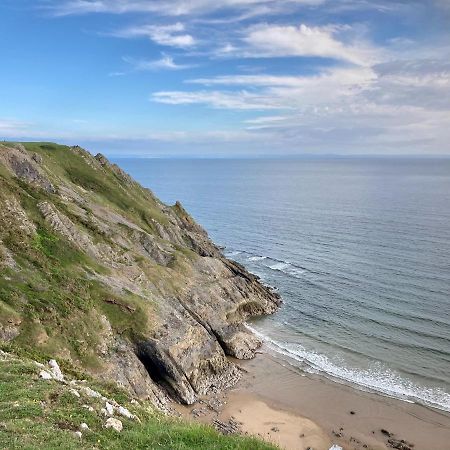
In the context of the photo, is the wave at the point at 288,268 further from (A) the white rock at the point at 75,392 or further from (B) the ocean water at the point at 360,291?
(A) the white rock at the point at 75,392

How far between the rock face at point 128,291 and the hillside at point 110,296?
129mm

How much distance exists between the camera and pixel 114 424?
19.6m

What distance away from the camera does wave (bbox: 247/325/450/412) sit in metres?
45.9

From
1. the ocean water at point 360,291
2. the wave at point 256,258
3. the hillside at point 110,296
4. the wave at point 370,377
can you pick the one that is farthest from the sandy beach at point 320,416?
the wave at point 256,258

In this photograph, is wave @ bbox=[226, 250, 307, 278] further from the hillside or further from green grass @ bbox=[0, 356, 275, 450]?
green grass @ bbox=[0, 356, 275, 450]

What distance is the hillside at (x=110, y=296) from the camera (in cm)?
3791

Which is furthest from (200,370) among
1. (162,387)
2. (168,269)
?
(168,269)

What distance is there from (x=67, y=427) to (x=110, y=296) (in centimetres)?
2773

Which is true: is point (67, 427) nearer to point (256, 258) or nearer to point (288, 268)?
point (288, 268)

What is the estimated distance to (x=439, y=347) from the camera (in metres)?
54.5

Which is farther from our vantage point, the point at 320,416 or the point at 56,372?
the point at 320,416

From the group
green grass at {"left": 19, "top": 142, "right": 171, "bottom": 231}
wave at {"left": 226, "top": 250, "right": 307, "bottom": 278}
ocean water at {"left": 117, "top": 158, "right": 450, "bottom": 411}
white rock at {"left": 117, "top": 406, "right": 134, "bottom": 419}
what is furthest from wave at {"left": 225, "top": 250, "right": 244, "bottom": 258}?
white rock at {"left": 117, "top": 406, "right": 134, "bottom": 419}

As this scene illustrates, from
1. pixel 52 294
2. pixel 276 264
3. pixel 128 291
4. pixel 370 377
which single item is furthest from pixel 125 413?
pixel 276 264

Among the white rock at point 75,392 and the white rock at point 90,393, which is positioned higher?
the white rock at point 75,392
